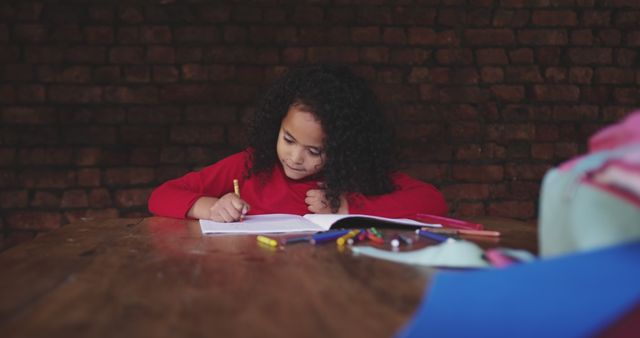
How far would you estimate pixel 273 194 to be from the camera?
75.9 inches

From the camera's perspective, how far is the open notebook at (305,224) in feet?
4.09

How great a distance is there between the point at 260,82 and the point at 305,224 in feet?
5.42

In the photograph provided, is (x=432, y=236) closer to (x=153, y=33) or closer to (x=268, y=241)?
(x=268, y=241)

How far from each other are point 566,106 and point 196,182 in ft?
6.40

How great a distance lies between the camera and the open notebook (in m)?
1.25

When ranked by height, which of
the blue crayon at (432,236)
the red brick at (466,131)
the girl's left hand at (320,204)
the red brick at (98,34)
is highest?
the red brick at (98,34)

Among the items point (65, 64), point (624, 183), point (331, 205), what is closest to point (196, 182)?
point (331, 205)

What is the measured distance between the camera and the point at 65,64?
282cm

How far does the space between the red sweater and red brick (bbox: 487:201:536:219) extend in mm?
1226

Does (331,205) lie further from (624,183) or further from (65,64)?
(65,64)

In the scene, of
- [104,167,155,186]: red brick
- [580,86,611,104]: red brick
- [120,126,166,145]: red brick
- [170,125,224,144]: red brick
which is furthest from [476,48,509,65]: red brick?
[104,167,155,186]: red brick

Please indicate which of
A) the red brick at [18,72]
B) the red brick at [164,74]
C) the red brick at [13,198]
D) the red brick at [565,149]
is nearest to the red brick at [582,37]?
the red brick at [565,149]

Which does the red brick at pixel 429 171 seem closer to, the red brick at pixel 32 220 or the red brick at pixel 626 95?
the red brick at pixel 626 95

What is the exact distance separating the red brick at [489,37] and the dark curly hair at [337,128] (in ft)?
3.80
